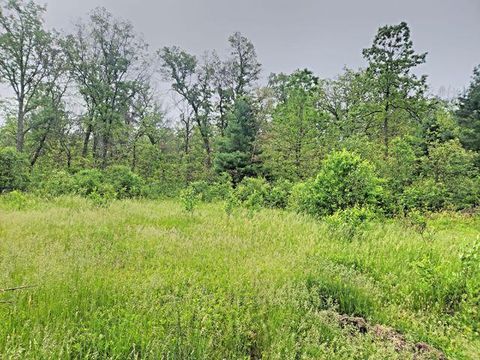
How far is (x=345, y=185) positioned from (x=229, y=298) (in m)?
8.31

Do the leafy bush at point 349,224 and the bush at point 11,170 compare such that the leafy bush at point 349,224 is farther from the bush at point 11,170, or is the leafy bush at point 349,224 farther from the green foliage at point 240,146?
the bush at point 11,170

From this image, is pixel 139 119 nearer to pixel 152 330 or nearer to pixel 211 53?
pixel 211 53

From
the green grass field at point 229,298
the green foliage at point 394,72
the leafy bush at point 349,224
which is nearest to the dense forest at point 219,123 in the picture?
the green foliage at point 394,72

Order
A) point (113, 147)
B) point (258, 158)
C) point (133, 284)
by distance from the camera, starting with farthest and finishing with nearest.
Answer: point (113, 147) → point (258, 158) → point (133, 284)

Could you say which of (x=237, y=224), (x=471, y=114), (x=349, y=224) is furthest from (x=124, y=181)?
(x=471, y=114)

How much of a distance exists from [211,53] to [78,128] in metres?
15.5

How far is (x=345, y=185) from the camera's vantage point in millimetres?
10898

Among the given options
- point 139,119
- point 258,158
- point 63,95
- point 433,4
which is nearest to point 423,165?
point 433,4

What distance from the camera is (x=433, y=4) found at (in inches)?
389

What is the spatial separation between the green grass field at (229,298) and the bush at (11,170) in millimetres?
14657

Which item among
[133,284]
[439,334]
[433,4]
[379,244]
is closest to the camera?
[439,334]

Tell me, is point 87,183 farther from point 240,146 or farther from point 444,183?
point 444,183

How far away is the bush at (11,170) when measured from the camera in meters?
18.0

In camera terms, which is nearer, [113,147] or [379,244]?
[379,244]
